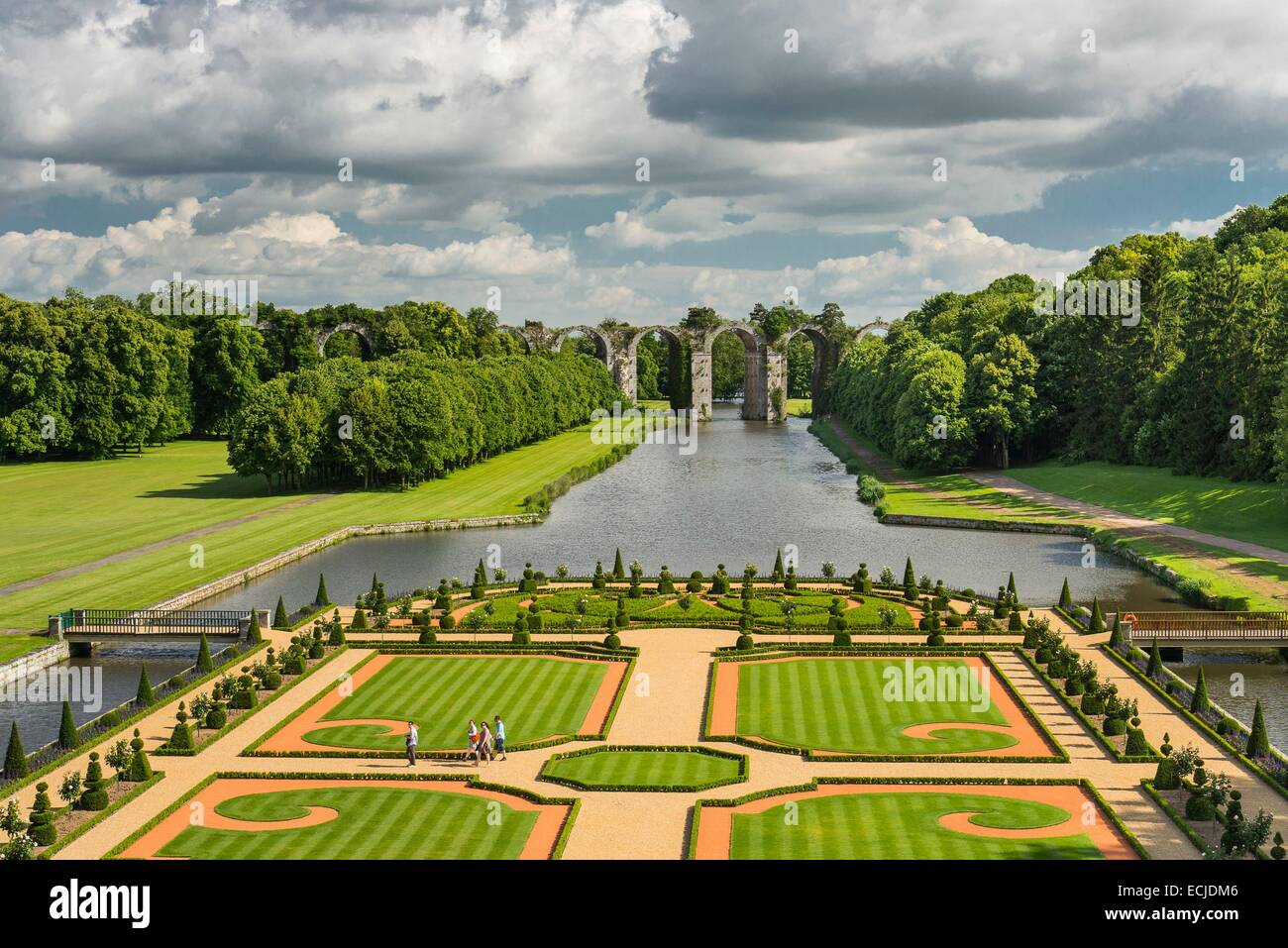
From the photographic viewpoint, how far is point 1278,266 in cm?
10225

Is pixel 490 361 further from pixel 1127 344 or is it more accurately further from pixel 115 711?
pixel 115 711

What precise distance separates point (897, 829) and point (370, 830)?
1296 centimetres

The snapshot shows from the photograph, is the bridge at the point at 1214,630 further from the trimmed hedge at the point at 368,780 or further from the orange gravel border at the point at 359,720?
the trimmed hedge at the point at 368,780

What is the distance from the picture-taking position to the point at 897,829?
3212 centimetres

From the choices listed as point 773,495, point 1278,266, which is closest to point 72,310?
point 773,495

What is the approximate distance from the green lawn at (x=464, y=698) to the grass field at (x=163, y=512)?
61.1 feet

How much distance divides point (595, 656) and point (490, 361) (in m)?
106

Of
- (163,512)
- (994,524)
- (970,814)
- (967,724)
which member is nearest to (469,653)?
(967,724)

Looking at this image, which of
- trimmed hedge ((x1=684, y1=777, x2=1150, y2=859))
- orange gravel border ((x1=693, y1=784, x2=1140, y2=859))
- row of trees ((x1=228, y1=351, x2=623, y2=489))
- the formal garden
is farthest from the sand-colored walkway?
row of trees ((x1=228, y1=351, x2=623, y2=489))

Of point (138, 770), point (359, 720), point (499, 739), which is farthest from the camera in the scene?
point (359, 720)

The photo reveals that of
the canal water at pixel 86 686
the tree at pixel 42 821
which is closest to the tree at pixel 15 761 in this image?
the tree at pixel 42 821

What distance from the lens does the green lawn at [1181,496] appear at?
79.7 m

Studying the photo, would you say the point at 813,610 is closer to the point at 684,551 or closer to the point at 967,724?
the point at 967,724

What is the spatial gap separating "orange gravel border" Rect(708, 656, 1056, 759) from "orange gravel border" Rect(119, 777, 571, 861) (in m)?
8.30
